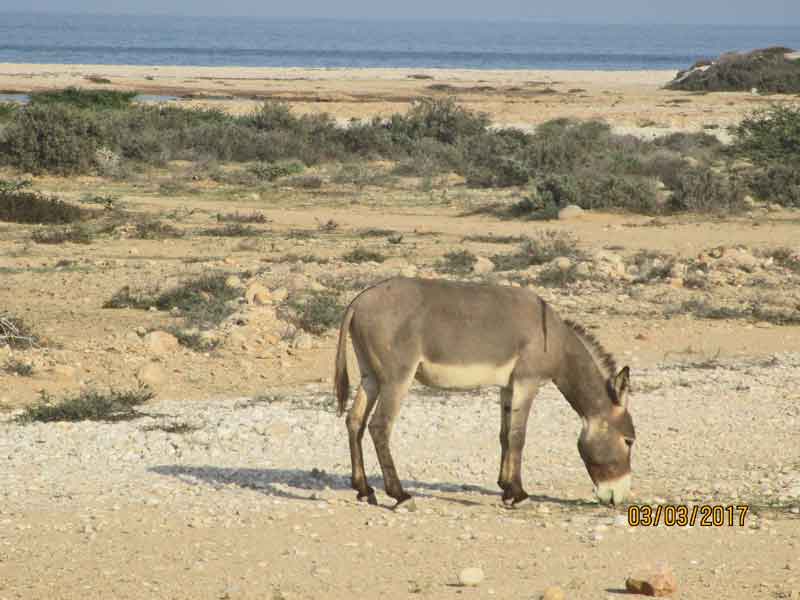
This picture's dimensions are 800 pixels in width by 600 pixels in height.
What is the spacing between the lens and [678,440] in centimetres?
1041

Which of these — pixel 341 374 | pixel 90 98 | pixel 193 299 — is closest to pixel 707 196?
pixel 193 299

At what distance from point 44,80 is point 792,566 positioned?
73191 millimetres

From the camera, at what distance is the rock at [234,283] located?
54.1 feet

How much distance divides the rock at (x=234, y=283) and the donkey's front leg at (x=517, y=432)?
852cm

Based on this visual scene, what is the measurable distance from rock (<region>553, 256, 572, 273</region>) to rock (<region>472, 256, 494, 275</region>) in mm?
894

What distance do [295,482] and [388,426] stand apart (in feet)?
3.60

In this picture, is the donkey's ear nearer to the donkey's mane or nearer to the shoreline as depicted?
the donkey's mane

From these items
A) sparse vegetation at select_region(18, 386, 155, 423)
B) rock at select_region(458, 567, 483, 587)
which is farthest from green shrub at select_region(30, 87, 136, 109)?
rock at select_region(458, 567, 483, 587)

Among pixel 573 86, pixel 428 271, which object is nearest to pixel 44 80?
pixel 573 86

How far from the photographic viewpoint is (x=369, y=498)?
8.41m

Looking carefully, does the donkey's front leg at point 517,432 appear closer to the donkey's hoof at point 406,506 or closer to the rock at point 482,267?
the donkey's hoof at point 406,506

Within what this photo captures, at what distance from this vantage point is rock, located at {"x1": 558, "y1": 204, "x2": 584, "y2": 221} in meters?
24.4

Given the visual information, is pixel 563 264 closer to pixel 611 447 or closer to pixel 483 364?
pixel 611 447

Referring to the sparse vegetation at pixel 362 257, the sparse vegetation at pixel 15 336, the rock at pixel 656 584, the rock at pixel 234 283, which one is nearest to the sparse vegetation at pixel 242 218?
the sparse vegetation at pixel 362 257
